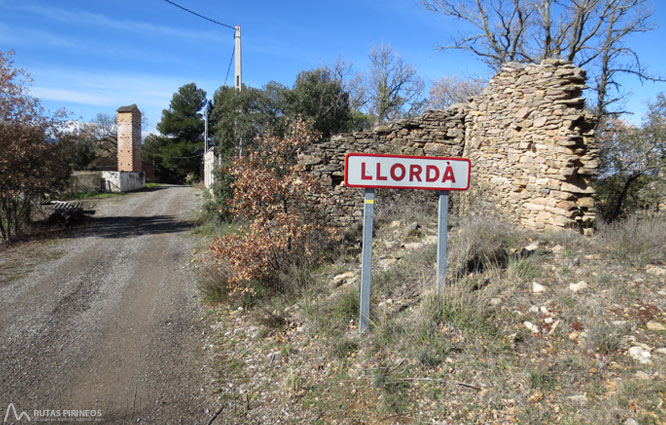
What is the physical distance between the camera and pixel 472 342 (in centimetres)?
365

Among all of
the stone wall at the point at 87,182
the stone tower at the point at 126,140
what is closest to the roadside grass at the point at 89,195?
the stone wall at the point at 87,182

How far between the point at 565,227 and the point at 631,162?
3966 mm

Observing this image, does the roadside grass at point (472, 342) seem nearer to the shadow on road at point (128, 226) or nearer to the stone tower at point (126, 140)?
the shadow on road at point (128, 226)

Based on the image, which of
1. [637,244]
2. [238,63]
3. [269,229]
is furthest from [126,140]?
[637,244]

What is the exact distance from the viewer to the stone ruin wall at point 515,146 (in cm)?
669

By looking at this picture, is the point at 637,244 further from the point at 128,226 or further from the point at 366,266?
the point at 128,226

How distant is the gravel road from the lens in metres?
3.70

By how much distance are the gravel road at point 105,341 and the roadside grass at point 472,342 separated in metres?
0.53

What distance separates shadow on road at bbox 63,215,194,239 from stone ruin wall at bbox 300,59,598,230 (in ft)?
23.0

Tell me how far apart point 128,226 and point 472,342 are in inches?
A: 545

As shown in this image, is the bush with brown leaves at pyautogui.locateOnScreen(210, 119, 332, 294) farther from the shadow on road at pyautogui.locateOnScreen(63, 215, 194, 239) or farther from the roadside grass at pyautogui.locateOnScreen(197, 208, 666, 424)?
the shadow on road at pyautogui.locateOnScreen(63, 215, 194, 239)

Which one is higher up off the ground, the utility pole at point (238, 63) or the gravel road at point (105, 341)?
the utility pole at point (238, 63)

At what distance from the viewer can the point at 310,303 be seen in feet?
16.7

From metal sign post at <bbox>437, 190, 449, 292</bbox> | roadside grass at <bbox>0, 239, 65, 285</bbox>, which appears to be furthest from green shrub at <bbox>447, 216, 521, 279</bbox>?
roadside grass at <bbox>0, 239, 65, 285</bbox>
